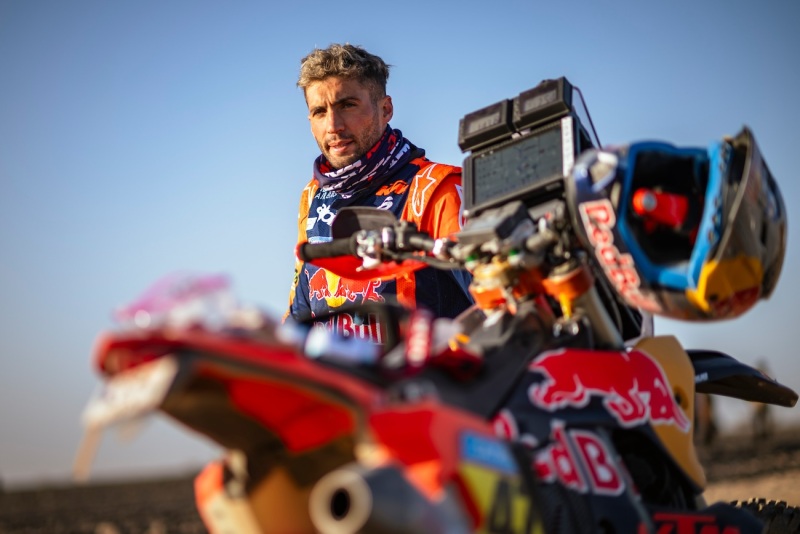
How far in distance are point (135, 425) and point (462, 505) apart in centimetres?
63

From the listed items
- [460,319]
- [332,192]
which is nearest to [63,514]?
[332,192]

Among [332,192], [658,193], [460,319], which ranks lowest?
[460,319]

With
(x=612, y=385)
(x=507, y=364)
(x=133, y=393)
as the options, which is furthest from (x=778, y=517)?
(x=133, y=393)

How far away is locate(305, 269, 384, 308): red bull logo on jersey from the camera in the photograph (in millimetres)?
4492

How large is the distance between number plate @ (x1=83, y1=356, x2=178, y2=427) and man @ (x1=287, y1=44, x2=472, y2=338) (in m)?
2.42

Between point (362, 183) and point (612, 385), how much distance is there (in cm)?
227

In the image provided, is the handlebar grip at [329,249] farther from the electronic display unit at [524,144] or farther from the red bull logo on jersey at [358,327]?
the red bull logo on jersey at [358,327]

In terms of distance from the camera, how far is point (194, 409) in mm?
2072

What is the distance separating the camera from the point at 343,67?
16.9ft

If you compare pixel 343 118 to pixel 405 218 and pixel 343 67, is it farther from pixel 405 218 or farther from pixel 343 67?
pixel 405 218

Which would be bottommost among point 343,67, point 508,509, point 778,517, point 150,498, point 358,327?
point 150,498

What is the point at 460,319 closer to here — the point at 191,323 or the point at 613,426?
the point at 613,426

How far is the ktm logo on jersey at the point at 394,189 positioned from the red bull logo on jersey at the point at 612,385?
192 centimetres

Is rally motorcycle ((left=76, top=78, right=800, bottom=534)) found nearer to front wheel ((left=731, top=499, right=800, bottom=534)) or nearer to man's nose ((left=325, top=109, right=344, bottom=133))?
front wheel ((left=731, top=499, right=800, bottom=534))
